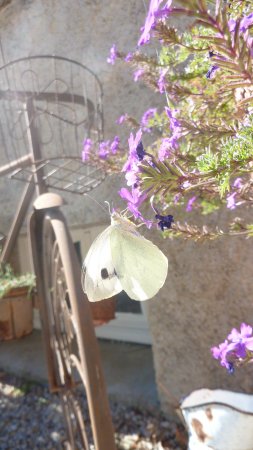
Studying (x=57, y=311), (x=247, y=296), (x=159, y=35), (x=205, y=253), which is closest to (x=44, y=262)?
(x=57, y=311)

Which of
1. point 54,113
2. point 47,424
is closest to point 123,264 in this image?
point 54,113

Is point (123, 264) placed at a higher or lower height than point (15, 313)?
higher

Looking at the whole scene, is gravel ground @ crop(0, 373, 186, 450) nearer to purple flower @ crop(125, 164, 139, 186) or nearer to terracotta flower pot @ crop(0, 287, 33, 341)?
terracotta flower pot @ crop(0, 287, 33, 341)

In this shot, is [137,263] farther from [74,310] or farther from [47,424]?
[47,424]

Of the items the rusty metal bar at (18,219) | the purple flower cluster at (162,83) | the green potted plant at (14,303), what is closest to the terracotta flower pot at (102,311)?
the green potted plant at (14,303)

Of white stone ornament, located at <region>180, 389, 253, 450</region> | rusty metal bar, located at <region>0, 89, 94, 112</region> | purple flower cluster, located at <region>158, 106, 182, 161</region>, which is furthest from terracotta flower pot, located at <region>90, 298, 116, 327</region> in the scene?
purple flower cluster, located at <region>158, 106, 182, 161</region>

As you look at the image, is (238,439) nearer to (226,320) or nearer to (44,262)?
(226,320)

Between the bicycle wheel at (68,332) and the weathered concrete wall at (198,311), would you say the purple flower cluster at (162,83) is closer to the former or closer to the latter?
the bicycle wheel at (68,332)
